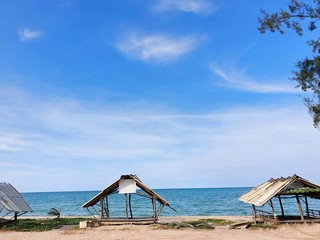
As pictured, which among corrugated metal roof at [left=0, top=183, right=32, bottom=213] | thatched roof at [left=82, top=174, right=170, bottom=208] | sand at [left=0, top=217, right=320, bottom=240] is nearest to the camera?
sand at [left=0, top=217, right=320, bottom=240]

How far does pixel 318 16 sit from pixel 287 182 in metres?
14.0

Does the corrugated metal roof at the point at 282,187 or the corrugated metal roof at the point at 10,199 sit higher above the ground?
the corrugated metal roof at the point at 10,199

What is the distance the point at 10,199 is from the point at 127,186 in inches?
384

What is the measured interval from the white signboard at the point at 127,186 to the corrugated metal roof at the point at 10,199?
864cm

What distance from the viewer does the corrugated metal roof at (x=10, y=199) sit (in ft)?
88.6

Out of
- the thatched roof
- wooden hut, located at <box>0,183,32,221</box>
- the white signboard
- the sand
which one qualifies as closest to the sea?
the thatched roof

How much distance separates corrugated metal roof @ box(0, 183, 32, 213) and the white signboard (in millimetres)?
8640

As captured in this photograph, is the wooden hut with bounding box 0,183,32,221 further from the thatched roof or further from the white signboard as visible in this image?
the white signboard

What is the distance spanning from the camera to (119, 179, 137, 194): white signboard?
2622 cm

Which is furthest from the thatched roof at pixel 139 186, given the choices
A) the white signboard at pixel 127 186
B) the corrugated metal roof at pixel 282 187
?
the corrugated metal roof at pixel 282 187

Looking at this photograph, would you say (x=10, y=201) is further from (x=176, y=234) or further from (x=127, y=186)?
(x=176, y=234)

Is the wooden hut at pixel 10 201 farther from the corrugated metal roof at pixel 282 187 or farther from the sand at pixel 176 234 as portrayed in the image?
the corrugated metal roof at pixel 282 187

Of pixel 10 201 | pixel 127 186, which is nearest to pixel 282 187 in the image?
pixel 127 186

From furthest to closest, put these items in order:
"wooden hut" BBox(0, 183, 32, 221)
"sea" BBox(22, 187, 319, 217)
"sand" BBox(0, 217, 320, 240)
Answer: "sea" BBox(22, 187, 319, 217) → "wooden hut" BBox(0, 183, 32, 221) → "sand" BBox(0, 217, 320, 240)
